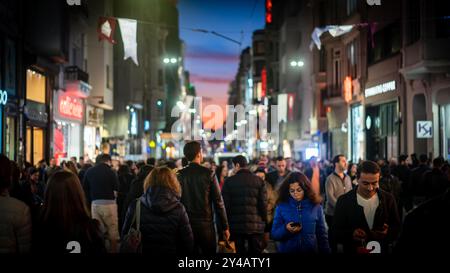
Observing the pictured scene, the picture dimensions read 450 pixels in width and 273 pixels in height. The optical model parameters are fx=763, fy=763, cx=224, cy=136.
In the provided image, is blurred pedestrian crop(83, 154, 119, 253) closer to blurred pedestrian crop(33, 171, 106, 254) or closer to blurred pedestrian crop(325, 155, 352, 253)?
blurred pedestrian crop(325, 155, 352, 253)

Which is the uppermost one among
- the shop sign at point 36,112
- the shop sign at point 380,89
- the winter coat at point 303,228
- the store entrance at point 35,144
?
the shop sign at point 380,89

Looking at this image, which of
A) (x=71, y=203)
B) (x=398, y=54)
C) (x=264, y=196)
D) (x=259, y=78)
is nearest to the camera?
(x=71, y=203)

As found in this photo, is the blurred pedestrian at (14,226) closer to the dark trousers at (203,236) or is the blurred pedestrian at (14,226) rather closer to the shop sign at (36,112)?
the dark trousers at (203,236)

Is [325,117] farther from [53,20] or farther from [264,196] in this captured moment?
[264,196]

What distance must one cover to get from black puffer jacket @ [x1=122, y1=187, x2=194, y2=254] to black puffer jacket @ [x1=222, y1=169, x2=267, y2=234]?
131 inches

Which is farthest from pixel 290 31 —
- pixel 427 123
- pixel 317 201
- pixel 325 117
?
pixel 317 201

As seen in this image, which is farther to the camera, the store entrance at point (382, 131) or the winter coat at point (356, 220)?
the store entrance at point (382, 131)

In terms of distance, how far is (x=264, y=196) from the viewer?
10664mm

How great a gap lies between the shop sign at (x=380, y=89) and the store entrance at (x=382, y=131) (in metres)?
0.71

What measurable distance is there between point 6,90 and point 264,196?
17781 mm

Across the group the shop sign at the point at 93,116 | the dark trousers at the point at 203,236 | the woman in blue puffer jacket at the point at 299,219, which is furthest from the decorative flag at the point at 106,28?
the woman in blue puffer jacket at the point at 299,219

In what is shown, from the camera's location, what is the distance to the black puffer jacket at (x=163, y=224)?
7.08m

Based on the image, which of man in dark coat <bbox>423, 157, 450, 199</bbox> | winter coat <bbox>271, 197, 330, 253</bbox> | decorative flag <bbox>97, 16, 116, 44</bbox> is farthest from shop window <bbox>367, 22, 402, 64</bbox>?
winter coat <bbox>271, 197, 330, 253</bbox>

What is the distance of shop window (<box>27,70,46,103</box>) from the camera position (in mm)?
30534
